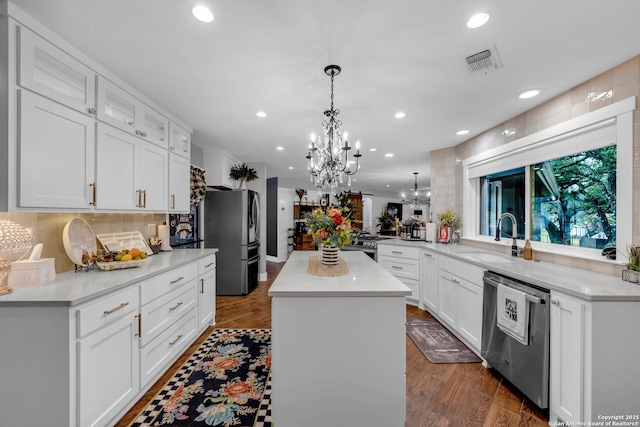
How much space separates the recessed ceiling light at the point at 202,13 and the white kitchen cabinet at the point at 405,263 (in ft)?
11.6

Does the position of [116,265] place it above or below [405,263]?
above

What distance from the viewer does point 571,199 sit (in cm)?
237

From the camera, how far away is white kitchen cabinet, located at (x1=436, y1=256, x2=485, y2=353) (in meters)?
2.41

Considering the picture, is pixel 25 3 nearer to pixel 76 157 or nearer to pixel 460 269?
pixel 76 157

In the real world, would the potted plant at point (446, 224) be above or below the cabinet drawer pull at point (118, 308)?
above

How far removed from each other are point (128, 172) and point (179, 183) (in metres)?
0.83

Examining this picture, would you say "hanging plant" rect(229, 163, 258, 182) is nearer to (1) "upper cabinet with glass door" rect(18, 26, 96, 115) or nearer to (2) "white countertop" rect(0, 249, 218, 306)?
(2) "white countertop" rect(0, 249, 218, 306)

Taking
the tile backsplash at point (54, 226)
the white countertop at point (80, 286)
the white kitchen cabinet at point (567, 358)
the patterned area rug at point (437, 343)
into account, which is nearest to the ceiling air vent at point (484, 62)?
the white kitchen cabinet at point (567, 358)

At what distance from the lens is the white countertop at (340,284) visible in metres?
1.49

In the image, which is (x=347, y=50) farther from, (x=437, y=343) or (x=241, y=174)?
(x=241, y=174)

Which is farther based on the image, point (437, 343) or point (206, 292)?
point (206, 292)

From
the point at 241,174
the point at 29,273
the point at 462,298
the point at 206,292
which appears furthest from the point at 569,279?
the point at 241,174

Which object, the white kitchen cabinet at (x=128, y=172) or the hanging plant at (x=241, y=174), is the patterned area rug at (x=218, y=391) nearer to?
the white kitchen cabinet at (x=128, y=172)

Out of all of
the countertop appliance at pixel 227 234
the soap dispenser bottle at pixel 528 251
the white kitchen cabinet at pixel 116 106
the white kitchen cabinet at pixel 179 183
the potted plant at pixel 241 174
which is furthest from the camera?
the potted plant at pixel 241 174
